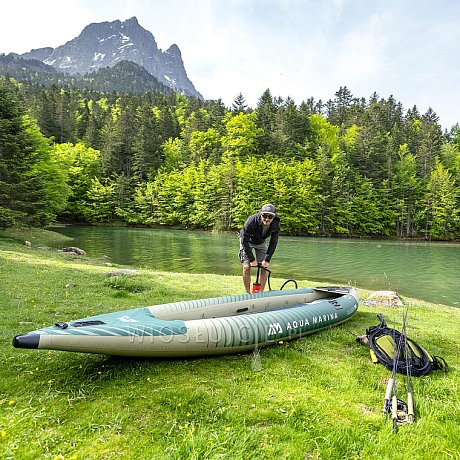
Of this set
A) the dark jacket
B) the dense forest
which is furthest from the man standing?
the dense forest

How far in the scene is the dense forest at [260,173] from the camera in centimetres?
4709

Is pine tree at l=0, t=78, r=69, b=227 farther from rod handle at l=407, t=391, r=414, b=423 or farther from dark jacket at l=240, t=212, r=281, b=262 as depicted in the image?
rod handle at l=407, t=391, r=414, b=423

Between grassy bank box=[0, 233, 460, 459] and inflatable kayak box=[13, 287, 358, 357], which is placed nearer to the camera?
grassy bank box=[0, 233, 460, 459]

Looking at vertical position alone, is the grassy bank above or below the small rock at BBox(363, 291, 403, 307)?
above

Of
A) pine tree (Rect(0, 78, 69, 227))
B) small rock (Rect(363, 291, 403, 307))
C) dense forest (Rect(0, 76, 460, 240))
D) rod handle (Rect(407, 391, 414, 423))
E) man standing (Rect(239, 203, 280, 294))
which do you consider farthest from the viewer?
dense forest (Rect(0, 76, 460, 240))

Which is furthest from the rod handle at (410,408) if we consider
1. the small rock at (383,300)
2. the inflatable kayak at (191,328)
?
the small rock at (383,300)

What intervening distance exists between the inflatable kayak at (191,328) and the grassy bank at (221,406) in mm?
231

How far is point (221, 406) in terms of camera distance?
311 cm

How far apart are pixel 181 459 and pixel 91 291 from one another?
21.1 feet

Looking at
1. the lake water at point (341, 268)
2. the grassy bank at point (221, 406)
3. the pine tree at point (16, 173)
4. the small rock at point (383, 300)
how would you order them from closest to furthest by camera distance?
the grassy bank at point (221, 406) < the small rock at point (383, 300) < the lake water at point (341, 268) < the pine tree at point (16, 173)

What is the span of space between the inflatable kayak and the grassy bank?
0.76 ft

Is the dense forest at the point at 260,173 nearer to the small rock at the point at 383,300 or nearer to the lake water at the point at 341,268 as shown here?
the lake water at the point at 341,268

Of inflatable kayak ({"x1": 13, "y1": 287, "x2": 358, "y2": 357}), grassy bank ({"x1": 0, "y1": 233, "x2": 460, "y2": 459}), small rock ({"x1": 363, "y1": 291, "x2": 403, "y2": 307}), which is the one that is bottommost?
small rock ({"x1": 363, "y1": 291, "x2": 403, "y2": 307})

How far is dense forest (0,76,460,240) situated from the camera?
155 ft
